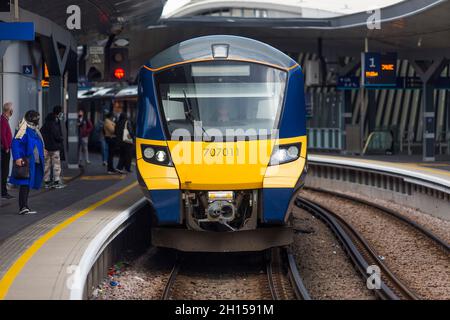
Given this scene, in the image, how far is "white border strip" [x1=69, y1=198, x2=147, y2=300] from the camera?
7312 millimetres

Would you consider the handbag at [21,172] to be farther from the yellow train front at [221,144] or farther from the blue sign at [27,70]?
the blue sign at [27,70]

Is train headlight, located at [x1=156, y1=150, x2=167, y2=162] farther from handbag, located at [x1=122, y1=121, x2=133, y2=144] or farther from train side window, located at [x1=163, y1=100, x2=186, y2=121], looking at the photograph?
handbag, located at [x1=122, y1=121, x2=133, y2=144]

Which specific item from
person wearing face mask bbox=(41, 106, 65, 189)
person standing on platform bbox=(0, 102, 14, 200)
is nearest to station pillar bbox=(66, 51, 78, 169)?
person wearing face mask bbox=(41, 106, 65, 189)

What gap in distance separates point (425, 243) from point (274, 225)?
390 centimetres

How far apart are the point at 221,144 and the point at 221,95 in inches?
→ 33.7

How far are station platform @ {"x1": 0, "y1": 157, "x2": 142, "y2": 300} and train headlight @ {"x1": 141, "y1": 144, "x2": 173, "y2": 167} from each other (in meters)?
1.07

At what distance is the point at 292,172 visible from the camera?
10.5 meters

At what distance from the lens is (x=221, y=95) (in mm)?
11016

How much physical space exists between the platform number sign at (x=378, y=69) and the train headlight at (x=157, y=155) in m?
17.0

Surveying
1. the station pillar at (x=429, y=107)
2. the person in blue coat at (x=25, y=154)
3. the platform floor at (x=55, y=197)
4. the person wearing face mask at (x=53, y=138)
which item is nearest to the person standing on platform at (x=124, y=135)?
the platform floor at (x=55, y=197)

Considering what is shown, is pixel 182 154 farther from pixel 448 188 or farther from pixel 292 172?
pixel 448 188

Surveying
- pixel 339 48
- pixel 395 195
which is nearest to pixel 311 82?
pixel 339 48
